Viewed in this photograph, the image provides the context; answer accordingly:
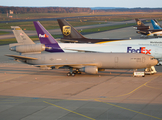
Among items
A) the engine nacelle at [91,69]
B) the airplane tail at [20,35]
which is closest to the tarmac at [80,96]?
the engine nacelle at [91,69]

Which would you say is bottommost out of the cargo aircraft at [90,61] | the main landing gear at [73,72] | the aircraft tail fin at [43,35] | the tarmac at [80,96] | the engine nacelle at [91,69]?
the tarmac at [80,96]

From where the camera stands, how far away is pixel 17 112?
25.7m

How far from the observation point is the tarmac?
81.4ft

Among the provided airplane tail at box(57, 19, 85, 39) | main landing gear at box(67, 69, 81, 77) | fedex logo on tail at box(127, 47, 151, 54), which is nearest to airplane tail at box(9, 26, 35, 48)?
main landing gear at box(67, 69, 81, 77)

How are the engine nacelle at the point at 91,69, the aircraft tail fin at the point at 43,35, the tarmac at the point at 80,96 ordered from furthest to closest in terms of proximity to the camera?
the aircraft tail fin at the point at 43,35 < the engine nacelle at the point at 91,69 < the tarmac at the point at 80,96

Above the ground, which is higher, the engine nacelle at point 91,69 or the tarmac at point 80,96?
the engine nacelle at point 91,69

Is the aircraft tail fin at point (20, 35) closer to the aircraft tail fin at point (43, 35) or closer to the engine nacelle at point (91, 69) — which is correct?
the aircraft tail fin at point (43, 35)

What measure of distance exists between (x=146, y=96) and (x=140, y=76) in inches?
434

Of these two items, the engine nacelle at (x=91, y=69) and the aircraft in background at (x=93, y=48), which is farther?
the aircraft in background at (x=93, y=48)

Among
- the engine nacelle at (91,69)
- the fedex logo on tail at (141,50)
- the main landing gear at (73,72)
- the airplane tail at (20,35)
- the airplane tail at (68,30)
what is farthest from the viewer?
the airplane tail at (68,30)

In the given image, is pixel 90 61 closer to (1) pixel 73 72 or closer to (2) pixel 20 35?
(1) pixel 73 72

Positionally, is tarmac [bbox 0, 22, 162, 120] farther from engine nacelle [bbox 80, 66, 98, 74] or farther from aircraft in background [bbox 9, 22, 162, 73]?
aircraft in background [bbox 9, 22, 162, 73]

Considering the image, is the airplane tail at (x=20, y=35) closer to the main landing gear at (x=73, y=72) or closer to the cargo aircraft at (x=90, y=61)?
the cargo aircraft at (x=90, y=61)

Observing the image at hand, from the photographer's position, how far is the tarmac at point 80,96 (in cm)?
2480
